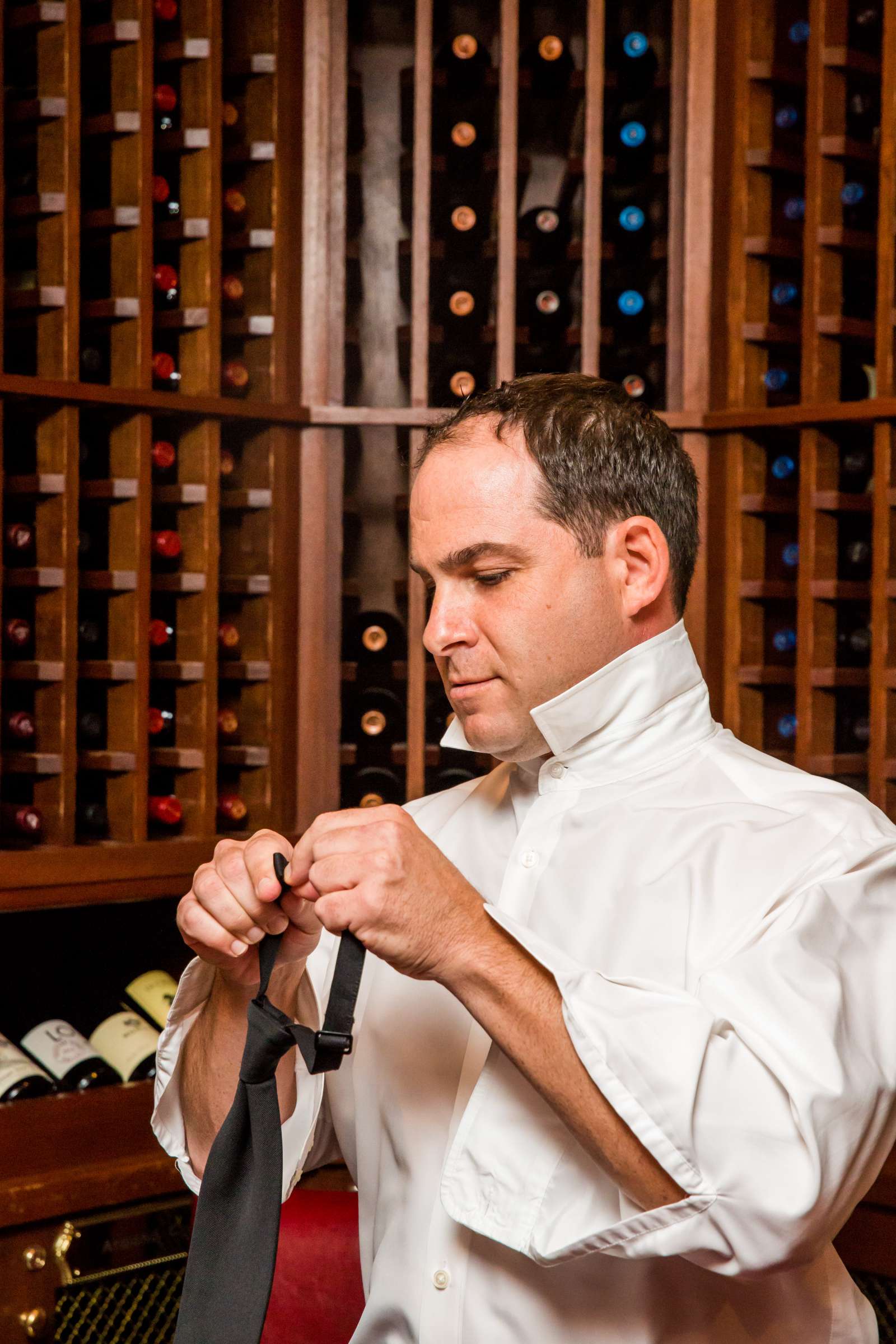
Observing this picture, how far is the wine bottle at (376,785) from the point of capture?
2.59 m

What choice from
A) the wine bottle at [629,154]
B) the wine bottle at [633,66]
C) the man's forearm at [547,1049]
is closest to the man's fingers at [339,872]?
the man's forearm at [547,1049]

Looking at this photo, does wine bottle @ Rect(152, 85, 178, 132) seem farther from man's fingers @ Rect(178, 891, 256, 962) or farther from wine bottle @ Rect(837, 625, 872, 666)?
man's fingers @ Rect(178, 891, 256, 962)

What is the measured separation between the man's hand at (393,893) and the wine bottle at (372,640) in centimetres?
154

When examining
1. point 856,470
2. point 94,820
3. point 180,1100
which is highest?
point 856,470

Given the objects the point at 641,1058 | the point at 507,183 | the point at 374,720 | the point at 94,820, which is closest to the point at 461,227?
the point at 507,183

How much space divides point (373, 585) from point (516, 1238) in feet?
5.75

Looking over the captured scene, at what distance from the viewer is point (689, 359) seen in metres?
2.56

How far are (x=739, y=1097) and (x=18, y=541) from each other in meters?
1.69

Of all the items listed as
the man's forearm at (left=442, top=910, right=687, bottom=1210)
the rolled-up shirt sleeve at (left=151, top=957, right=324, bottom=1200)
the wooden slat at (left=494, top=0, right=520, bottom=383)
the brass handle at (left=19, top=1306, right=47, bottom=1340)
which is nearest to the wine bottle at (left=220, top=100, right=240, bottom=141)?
the wooden slat at (left=494, top=0, right=520, bottom=383)

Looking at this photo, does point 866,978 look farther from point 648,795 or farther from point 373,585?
point 373,585

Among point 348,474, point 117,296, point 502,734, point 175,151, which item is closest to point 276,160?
point 175,151

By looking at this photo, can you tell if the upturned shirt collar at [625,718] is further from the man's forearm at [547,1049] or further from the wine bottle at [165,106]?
the wine bottle at [165,106]

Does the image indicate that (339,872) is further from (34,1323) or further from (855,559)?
(855,559)

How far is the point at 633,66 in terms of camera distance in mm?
2604
